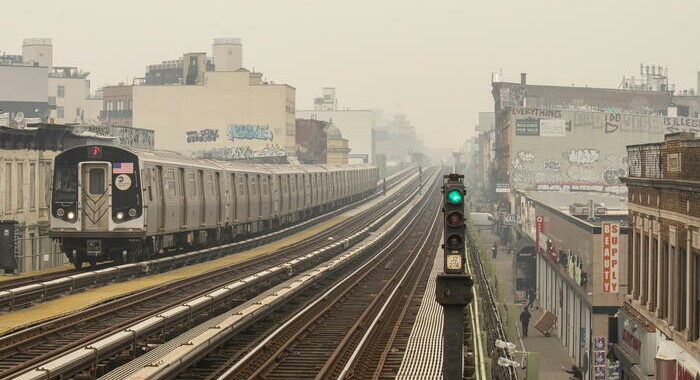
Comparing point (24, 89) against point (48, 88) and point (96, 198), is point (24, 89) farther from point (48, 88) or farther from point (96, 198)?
point (96, 198)

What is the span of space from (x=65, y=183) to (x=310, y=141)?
114300 mm

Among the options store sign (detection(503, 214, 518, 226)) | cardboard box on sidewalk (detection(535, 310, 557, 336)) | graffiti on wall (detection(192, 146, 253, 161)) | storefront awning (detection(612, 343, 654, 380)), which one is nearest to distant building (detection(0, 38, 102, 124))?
graffiti on wall (detection(192, 146, 253, 161))

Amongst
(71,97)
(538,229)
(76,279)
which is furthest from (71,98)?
(76,279)

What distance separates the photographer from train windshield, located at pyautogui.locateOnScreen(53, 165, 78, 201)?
2945 cm

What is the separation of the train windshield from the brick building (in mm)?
15227

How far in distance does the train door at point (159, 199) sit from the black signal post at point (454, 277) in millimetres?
21211

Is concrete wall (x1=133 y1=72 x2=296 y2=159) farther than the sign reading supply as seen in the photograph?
Yes

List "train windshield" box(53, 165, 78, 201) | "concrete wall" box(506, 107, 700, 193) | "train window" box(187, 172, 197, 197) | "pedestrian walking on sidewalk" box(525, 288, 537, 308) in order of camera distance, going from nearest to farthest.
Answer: "train windshield" box(53, 165, 78, 201)
"train window" box(187, 172, 197, 197)
"pedestrian walking on sidewalk" box(525, 288, 537, 308)
"concrete wall" box(506, 107, 700, 193)

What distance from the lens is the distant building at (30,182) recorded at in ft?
120

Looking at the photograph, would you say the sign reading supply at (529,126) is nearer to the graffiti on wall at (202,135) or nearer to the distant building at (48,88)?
the graffiti on wall at (202,135)

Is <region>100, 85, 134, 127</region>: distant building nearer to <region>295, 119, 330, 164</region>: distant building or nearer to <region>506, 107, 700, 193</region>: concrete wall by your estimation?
<region>295, 119, 330, 164</region>: distant building

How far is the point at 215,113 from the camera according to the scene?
121 metres

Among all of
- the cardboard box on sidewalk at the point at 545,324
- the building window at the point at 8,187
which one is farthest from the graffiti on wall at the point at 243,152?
the building window at the point at 8,187

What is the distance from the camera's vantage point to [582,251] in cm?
4219
